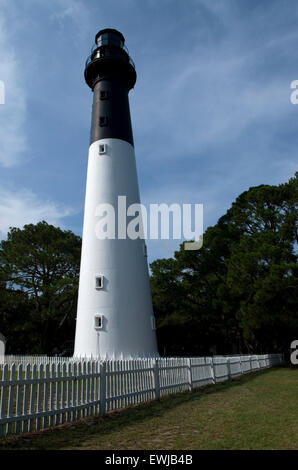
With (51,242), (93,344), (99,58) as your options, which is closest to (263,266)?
(93,344)

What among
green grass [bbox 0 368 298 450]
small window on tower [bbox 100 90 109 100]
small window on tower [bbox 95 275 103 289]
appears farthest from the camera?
small window on tower [bbox 100 90 109 100]

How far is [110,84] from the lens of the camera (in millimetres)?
18312

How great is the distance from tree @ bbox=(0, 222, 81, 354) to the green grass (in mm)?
19457

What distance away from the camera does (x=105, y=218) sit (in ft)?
53.5

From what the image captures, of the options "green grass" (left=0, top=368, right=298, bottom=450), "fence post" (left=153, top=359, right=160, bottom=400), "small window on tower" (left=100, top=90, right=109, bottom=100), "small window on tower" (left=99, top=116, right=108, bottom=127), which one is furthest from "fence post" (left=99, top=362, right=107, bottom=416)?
"small window on tower" (left=100, top=90, right=109, bottom=100)

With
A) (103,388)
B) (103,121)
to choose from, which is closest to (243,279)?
(103,121)

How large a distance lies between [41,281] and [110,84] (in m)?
16.8

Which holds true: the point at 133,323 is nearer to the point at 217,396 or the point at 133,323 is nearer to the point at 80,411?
the point at 217,396

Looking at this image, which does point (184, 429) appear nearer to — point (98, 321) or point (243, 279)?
point (98, 321)

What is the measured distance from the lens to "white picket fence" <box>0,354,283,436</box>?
18.2ft

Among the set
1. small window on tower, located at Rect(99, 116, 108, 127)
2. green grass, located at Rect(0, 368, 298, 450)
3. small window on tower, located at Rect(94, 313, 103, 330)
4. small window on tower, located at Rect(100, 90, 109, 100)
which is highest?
small window on tower, located at Rect(100, 90, 109, 100)

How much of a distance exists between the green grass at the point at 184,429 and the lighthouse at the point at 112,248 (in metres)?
6.22

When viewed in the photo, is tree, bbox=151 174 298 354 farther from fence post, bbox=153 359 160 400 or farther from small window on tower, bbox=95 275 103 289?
fence post, bbox=153 359 160 400
